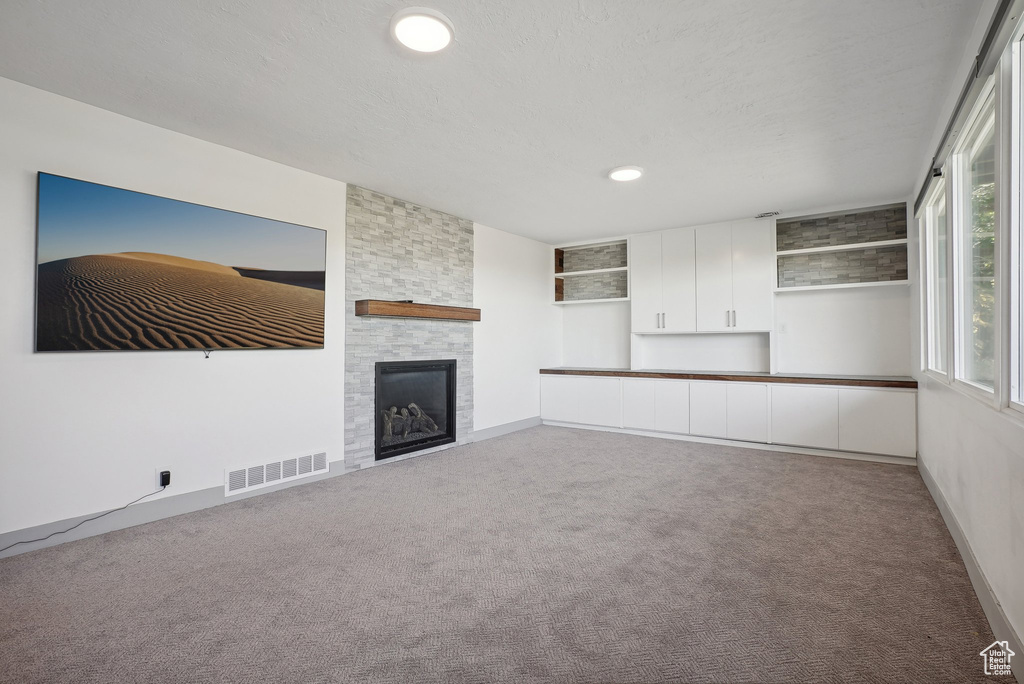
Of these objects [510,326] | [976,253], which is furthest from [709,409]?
[976,253]

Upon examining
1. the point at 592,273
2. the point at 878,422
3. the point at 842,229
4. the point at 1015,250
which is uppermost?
the point at 842,229

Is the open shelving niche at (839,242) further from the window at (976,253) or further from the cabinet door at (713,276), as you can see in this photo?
the window at (976,253)

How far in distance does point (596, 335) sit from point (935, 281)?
3528 mm

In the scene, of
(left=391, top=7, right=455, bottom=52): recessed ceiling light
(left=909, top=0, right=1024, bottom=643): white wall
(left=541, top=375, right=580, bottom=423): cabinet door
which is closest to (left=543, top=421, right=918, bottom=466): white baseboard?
(left=541, top=375, right=580, bottom=423): cabinet door

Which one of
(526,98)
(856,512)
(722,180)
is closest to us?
(526,98)

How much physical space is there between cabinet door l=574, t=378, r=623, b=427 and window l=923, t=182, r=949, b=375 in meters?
2.73

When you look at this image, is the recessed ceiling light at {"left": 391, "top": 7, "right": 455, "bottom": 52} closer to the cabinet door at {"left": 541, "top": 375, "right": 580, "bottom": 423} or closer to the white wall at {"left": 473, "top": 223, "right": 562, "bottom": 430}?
the white wall at {"left": 473, "top": 223, "right": 562, "bottom": 430}

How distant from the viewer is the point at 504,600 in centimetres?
195

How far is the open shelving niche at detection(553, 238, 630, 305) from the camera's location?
6117 mm

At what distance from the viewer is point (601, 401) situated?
223 inches

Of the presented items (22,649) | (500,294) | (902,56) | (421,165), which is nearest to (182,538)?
(22,649)

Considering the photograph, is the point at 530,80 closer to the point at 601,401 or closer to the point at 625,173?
the point at 625,173

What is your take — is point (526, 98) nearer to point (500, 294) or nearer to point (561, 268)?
point (500, 294)

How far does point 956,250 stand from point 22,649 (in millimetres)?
4485
